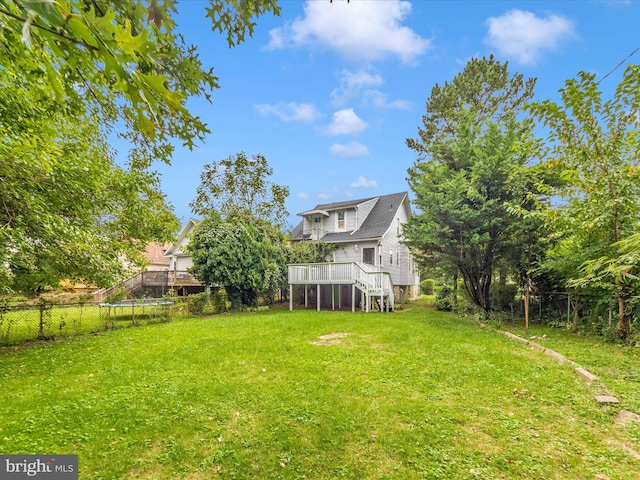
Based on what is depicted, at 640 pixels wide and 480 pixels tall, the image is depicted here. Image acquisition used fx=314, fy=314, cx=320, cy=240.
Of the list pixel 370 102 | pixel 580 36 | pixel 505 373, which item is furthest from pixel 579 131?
pixel 370 102

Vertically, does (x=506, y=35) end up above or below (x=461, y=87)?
below

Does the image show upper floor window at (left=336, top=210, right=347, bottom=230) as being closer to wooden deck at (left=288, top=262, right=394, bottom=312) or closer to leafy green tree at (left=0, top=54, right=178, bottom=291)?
wooden deck at (left=288, top=262, right=394, bottom=312)

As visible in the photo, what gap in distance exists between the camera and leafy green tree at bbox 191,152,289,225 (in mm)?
17828

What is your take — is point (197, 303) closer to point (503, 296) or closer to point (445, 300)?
point (445, 300)

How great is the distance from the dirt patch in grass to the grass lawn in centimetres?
74

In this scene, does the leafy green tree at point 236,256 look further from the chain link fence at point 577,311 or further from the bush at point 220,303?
the chain link fence at point 577,311

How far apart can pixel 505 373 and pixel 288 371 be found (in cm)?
368

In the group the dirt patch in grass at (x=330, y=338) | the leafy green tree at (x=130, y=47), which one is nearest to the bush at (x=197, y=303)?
the dirt patch in grass at (x=330, y=338)

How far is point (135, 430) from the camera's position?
3.47 meters

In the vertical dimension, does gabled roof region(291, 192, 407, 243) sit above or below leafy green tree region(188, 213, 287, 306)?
above

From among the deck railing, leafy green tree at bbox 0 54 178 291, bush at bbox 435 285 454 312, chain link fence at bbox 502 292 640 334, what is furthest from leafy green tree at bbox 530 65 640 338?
bush at bbox 435 285 454 312

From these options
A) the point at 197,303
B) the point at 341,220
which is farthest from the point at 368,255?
the point at 197,303

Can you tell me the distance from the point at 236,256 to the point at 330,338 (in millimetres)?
7300

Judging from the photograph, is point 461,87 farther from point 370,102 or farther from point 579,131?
point 579,131
